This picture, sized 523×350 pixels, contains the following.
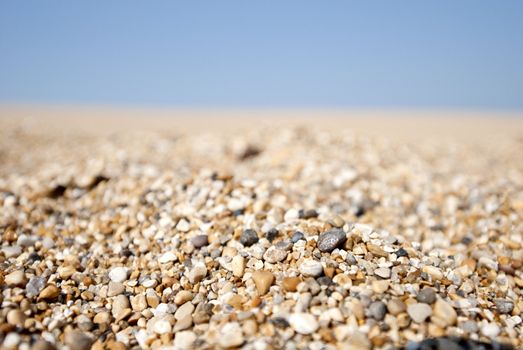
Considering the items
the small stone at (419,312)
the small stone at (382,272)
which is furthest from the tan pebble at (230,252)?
the small stone at (419,312)

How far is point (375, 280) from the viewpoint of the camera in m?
2.36

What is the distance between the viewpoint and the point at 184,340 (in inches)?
84.0

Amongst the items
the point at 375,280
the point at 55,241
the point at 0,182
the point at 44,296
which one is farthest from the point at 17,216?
the point at 375,280

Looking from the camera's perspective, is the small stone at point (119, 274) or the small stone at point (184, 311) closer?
the small stone at point (184, 311)

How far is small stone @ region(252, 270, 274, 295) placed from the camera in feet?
7.75

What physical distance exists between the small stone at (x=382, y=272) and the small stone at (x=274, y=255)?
0.59 meters

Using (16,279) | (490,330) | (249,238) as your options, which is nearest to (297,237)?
(249,238)

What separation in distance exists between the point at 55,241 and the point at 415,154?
21.1 feet

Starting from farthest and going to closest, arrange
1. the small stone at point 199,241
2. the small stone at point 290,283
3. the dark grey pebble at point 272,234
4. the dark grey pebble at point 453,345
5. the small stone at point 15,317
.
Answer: the small stone at point 199,241 → the dark grey pebble at point 272,234 → the small stone at point 290,283 → the small stone at point 15,317 → the dark grey pebble at point 453,345

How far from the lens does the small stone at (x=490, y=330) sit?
2.14 metres

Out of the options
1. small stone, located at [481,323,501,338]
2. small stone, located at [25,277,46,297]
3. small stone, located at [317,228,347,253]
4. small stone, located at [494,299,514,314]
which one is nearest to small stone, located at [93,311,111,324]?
small stone, located at [25,277,46,297]

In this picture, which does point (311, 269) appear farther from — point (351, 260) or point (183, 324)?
point (183, 324)

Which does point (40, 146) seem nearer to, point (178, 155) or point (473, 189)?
point (178, 155)

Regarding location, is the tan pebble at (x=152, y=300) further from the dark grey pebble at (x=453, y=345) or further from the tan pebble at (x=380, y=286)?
the dark grey pebble at (x=453, y=345)
